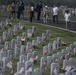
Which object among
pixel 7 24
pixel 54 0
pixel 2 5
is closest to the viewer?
pixel 7 24

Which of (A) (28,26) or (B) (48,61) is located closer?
(B) (48,61)

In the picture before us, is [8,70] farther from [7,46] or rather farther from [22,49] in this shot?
[7,46]

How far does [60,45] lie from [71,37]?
462 cm

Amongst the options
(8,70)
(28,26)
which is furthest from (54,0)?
(8,70)

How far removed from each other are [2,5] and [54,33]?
3585 cm

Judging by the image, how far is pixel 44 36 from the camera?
26.1m

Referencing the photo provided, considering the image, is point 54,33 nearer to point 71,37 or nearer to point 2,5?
point 71,37

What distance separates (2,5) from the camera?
64750 mm

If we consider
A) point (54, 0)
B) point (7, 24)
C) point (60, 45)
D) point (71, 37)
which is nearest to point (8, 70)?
point (60, 45)

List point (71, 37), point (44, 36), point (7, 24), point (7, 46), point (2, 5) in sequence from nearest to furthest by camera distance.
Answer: point (7, 46), point (44, 36), point (71, 37), point (7, 24), point (2, 5)

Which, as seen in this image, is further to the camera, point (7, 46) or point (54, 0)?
point (54, 0)

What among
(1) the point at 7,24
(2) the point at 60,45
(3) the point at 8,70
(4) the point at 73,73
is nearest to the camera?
(4) the point at 73,73

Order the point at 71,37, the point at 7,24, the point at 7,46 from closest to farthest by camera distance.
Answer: the point at 7,46 → the point at 71,37 → the point at 7,24

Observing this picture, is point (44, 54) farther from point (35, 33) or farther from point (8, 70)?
point (35, 33)
